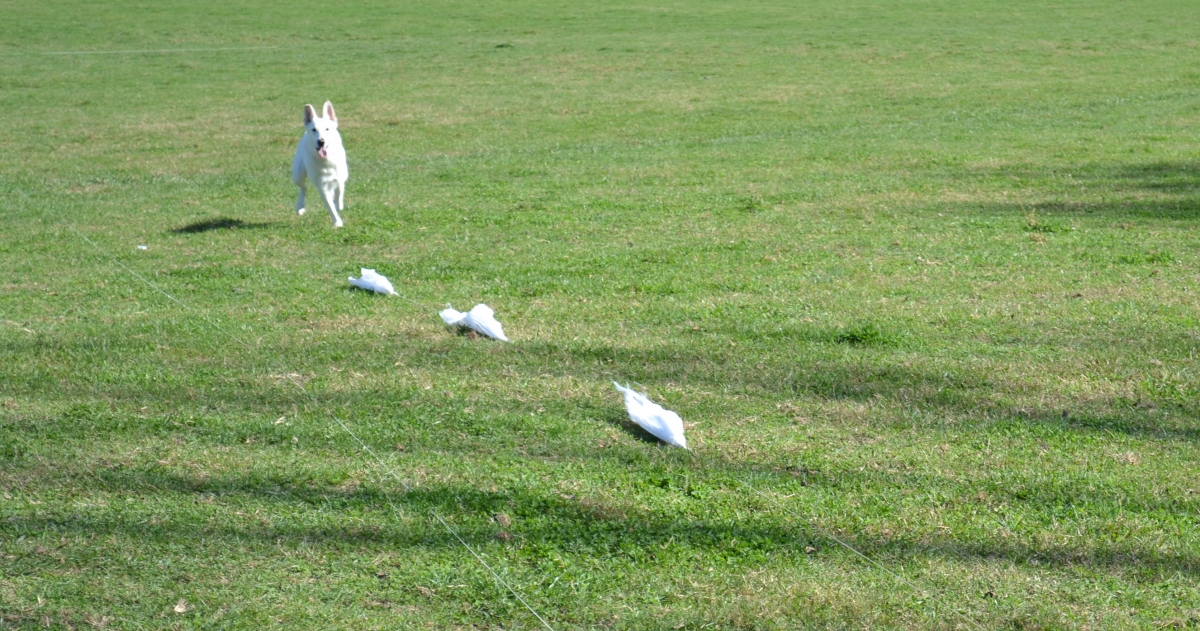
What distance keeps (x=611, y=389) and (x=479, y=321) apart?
1260 mm

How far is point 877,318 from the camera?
291 inches

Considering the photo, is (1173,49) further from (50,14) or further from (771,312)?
(50,14)

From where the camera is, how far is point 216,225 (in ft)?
36.9

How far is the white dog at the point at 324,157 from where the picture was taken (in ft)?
34.8

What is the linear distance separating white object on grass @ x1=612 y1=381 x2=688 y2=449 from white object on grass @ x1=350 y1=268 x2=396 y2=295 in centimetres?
304

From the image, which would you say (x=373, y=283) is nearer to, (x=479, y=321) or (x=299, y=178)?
(x=479, y=321)

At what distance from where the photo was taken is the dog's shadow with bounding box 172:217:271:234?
1101 centimetres

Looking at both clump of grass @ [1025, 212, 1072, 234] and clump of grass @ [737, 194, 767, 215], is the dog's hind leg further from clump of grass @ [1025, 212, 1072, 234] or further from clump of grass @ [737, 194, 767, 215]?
clump of grass @ [1025, 212, 1072, 234]

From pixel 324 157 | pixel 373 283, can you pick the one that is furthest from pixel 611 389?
pixel 324 157

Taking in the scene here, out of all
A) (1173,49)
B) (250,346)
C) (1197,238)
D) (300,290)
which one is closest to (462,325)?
(250,346)

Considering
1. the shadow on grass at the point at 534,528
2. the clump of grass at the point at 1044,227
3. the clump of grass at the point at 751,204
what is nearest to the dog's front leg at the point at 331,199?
the clump of grass at the point at 751,204

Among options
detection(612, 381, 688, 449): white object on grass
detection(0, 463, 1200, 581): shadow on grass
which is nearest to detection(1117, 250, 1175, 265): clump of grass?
detection(612, 381, 688, 449): white object on grass

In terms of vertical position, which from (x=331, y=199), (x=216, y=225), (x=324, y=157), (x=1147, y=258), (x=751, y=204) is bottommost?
(x=216, y=225)

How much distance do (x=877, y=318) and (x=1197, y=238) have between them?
414 cm
